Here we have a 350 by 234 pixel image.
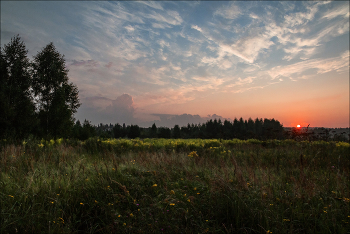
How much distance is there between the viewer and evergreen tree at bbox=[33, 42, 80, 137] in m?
17.4

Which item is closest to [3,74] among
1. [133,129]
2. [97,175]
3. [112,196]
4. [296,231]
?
[97,175]

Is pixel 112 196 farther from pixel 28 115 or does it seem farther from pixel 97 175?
pixel 28 115

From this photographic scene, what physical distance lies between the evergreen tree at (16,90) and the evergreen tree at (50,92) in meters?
2.55

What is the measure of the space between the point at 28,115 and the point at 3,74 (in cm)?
345

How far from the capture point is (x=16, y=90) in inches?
540

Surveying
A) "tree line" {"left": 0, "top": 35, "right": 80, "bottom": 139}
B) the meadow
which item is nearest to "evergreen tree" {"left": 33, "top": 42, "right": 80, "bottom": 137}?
"tree line" {"left": 0, "top": 35, "right": 80, "bottom": 139}

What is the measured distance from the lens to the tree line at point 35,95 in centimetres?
1351

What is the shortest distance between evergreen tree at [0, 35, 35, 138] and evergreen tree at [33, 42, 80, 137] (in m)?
2.55

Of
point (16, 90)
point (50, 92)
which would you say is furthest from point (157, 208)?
point (50, 92)

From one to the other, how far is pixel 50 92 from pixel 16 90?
446cm

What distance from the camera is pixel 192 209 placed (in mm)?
2570

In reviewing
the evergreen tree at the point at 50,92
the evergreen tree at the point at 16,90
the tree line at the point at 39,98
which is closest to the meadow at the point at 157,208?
the tree line at the point at 39,98

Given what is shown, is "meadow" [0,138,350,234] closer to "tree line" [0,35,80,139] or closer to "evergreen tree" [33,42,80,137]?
"tree line" [0,35,80,139]

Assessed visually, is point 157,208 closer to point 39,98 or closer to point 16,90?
point 16,90
